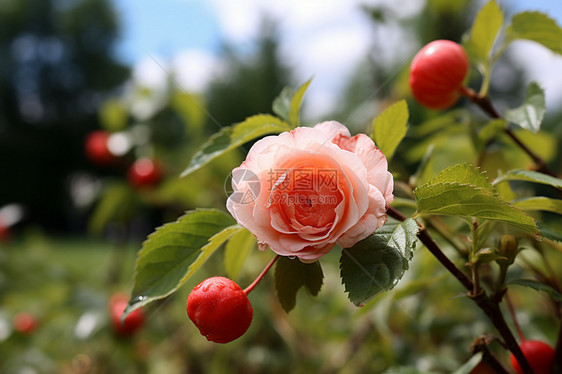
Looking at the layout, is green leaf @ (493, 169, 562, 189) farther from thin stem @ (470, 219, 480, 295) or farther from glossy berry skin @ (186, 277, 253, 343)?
glossy berry skin @ (186, 277, 253, 343)

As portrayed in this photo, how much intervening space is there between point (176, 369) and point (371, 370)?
0.62 m

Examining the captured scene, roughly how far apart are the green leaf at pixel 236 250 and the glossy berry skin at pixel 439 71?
9.7 inches

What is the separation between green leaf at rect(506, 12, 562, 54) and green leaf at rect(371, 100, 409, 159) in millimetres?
226

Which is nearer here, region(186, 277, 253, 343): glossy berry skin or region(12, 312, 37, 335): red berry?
region(186, 277, 253, 343): glossy berry skin

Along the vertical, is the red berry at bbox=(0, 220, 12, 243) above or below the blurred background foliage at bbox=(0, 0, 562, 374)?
below

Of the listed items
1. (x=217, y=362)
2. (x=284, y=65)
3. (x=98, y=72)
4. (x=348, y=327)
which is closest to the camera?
(x=348, y=327)

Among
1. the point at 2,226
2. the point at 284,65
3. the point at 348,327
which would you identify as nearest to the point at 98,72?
the point at 284,65

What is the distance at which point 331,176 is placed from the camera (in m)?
0.31

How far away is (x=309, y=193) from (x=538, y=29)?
37 centimetres

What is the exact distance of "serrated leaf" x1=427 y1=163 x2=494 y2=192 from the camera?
12.8 inches

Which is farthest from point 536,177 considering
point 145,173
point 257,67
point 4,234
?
point 257,67

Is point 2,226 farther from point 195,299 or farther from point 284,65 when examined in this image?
point 284,65

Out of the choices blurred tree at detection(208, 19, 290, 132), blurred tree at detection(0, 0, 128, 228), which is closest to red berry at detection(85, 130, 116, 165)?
blurred tree at detection(208, 19, 290, 132)

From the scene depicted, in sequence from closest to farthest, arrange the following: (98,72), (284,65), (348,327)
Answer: (348,327), (284,65), (98,72)
